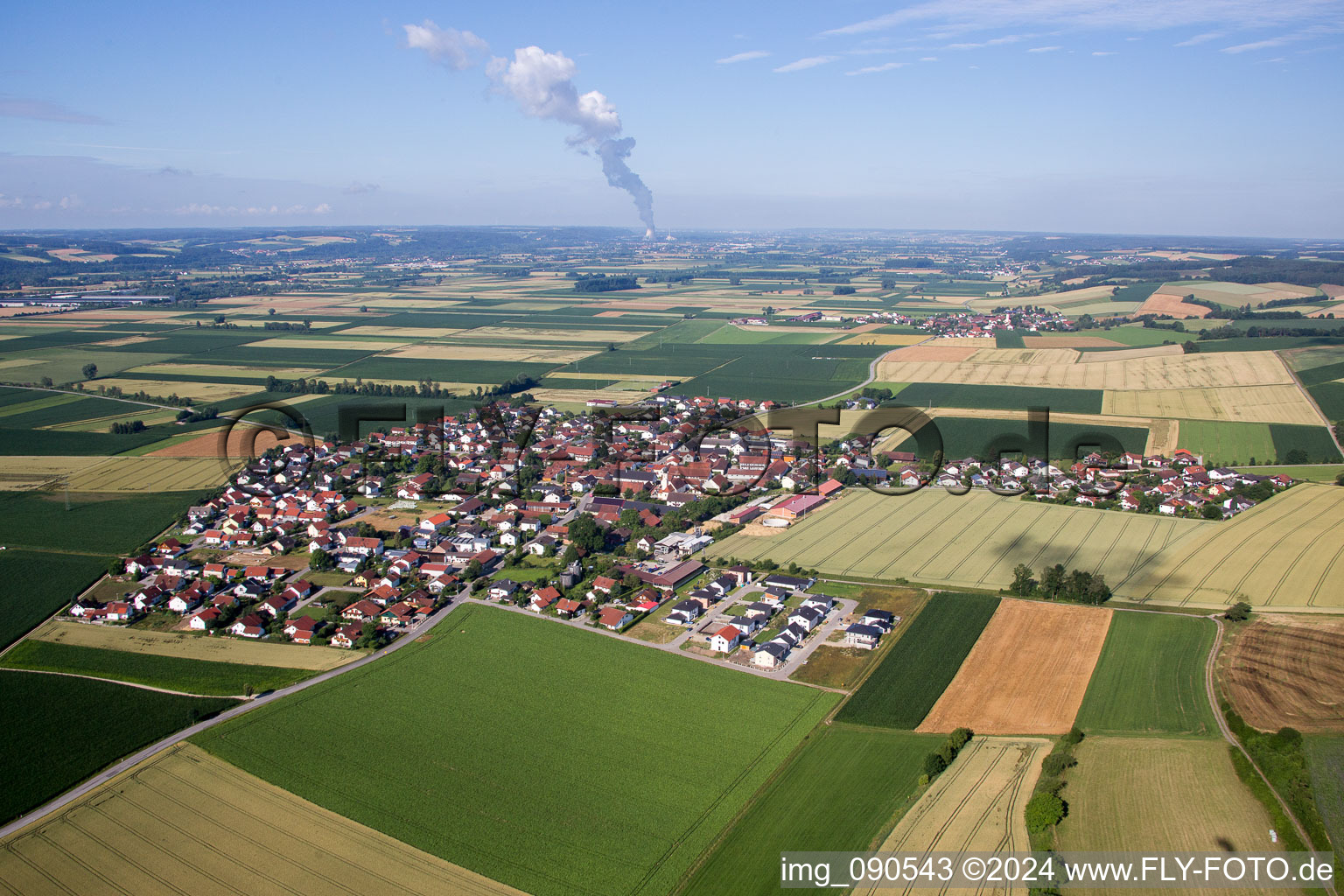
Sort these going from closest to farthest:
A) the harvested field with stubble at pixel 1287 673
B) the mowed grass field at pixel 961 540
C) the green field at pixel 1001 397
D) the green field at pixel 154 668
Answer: the harvested field with stubble at pixel 1287 673
the green field at pixel 154 668
the mowed grass field at pixel 961 540
the green field at pixel 1001 397

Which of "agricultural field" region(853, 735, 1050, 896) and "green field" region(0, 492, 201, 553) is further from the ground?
"green field" region(0, 492, 201, 553)

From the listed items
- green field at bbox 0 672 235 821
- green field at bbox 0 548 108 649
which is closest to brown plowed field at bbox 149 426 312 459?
green field at bbox 0 548 108 649

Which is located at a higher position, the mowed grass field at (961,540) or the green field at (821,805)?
the mowed grass field at (961,540)

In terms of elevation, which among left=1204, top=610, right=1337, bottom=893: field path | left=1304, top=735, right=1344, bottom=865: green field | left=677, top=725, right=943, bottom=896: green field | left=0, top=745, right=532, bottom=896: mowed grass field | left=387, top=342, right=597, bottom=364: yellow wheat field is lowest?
left=677, top=725, right=943, bottom=896: green field

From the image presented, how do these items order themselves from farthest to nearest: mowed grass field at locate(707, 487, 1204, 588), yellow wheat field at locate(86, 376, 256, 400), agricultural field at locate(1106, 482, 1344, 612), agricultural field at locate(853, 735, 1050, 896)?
yellow wheat field at locate(86, 376, 256, 400)
mowed grass field at locate(707, 487, 1204, 588)
agricultural field at locate(1106, 482, 1344, 612)
agricultural field at locate(853, 735, 1050, 896)

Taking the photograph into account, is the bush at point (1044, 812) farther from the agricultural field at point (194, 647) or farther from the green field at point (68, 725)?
the green field at point (68, 725)

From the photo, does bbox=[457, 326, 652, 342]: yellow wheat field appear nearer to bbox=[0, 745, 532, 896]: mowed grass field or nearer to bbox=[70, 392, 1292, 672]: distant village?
bbox=[70, 392, 1292, 672]: distant village

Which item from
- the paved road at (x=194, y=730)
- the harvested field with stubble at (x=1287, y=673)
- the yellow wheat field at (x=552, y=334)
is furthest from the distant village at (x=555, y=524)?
the yellow wheat field at (x=552, y=334)
